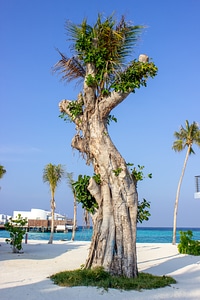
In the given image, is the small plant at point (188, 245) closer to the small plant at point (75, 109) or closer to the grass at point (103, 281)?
the grass at point (103, 281)

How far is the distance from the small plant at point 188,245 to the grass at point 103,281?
10.7 meters

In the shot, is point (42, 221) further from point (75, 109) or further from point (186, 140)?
point (75, 109)

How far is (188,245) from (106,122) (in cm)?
1212

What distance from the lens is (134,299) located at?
768cm

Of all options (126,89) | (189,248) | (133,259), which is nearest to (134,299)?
(133,259)

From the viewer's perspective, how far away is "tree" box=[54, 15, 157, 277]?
10102 mm

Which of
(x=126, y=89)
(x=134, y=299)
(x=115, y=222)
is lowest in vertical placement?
(x=134, y=299)

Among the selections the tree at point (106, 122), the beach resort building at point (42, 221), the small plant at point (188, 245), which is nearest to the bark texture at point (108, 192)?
the tree at point (106, 122)

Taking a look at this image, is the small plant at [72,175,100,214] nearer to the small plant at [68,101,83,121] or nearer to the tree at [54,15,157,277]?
the tree at [54,15,157,277]

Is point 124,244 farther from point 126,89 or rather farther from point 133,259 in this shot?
point 126,89

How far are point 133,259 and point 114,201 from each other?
5.62 feet

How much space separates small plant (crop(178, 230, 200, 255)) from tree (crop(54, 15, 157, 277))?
10.7 m

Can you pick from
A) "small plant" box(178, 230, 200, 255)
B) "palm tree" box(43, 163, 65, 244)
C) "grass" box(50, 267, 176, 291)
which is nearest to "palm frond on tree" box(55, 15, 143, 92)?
"grass" box(50, 267, 176, 291)

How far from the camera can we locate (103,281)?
29.0 feet
